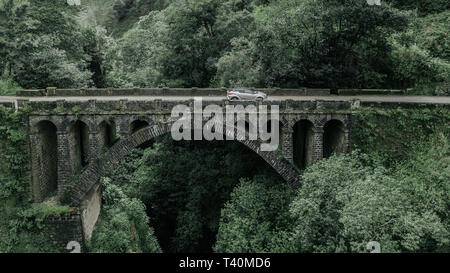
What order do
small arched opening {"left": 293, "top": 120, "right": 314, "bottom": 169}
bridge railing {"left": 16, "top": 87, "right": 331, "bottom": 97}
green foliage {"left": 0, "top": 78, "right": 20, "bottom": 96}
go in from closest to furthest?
1. small arched opening {"left": 293, "top": 120, "right": 314, "bottom": 169}
2. bridge railing {"left": 16, "top": 87, "right": 331, "bottom": 97}
3. green foliage {"left": 0, "top": 78, "right": 20, "bottom": 96}

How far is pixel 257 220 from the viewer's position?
23.6 metres

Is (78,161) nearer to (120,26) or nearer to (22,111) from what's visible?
(22,111)

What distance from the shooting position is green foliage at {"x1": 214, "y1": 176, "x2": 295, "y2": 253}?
22375 mm

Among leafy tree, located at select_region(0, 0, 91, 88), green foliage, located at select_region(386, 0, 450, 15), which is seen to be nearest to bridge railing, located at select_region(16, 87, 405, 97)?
leafy tree, located at select_region(0, 0, 91, 88)

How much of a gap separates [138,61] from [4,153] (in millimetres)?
25924

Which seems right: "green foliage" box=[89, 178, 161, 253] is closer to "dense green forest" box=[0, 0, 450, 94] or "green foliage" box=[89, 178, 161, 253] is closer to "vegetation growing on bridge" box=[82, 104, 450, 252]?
"vegetation growing on bridge" box=[82, 104, 450, 252]

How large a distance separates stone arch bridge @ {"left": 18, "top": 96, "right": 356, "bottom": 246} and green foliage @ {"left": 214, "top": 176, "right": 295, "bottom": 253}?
1.59m

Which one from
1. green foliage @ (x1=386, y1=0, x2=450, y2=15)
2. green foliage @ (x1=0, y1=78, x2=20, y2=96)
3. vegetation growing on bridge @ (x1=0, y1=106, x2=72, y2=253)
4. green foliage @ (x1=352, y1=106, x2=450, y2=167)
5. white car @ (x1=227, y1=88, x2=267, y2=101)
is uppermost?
green foliage @ (x1=386, y1=0, x2=450, y2=15)

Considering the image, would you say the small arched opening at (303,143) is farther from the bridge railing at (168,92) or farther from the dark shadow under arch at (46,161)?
the dark shadow under arch at (46,161)

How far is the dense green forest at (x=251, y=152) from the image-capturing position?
18.3 metres

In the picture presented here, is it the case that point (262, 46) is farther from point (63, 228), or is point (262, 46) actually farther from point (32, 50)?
point (32, 50)

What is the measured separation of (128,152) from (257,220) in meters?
8.42

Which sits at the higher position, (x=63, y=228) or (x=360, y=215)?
(x=360, y=215)

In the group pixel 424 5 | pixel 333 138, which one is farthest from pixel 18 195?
pixel 424 5
